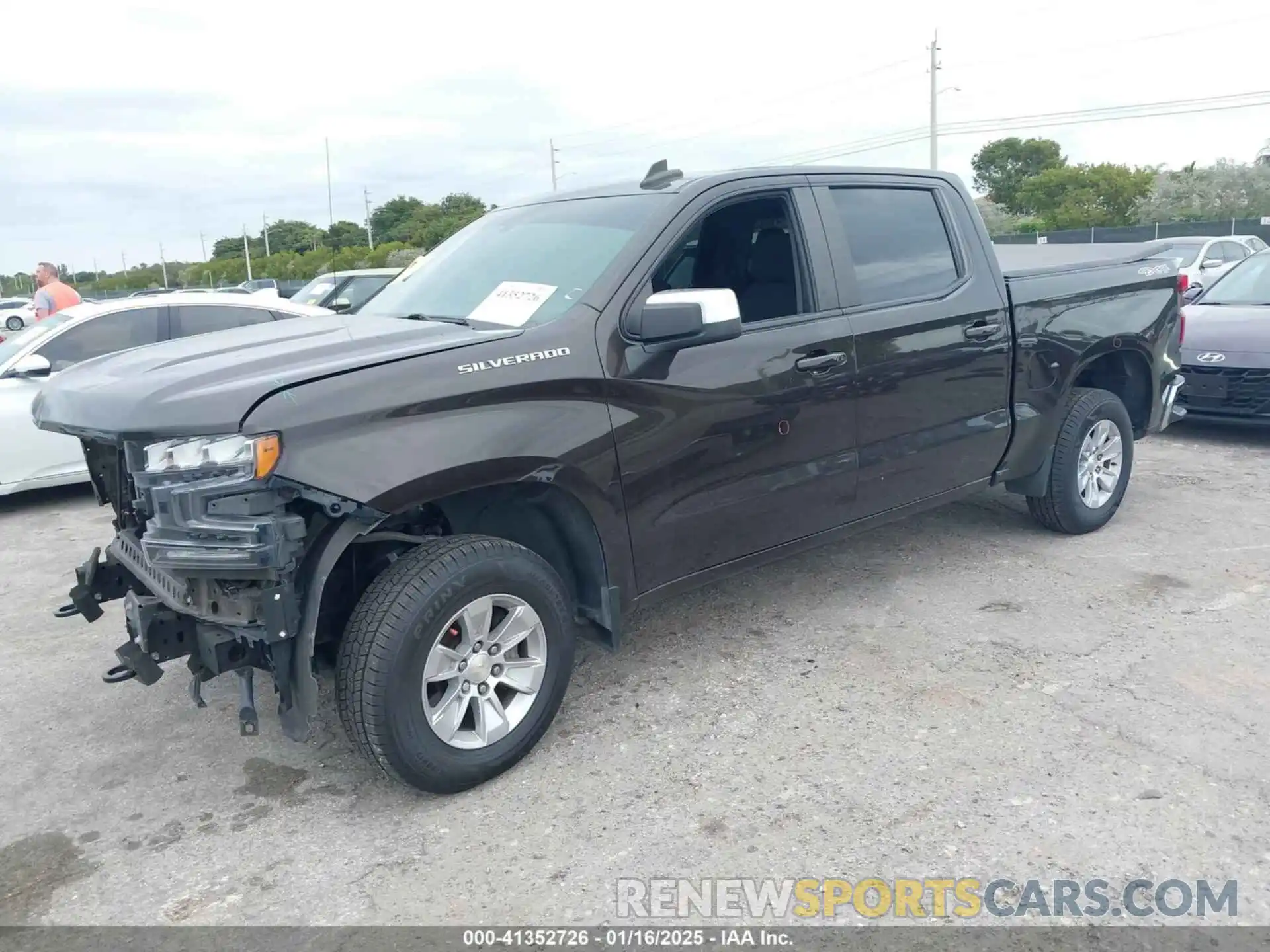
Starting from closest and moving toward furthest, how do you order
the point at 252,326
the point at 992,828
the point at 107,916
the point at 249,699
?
the point at 107,916, the point at 992,828, the point at 249,699, the point at 252,326

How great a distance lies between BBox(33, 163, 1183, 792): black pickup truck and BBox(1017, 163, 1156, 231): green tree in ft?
166

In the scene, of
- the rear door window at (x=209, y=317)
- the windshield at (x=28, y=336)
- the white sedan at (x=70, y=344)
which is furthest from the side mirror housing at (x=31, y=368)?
the rear door window at (x=209, y=317)

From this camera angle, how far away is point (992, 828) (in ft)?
9.76

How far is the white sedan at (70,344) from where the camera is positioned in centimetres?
707

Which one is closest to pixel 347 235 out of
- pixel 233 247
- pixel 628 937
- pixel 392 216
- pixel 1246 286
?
pixel 392 216

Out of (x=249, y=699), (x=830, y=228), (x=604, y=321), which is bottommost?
(x=249, y=699)

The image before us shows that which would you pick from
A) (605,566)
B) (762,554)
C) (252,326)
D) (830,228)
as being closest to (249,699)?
(605,566)

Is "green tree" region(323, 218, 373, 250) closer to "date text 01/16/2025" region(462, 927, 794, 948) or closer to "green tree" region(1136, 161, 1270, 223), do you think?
"green tree" region(1136, 161, 1270, 223)

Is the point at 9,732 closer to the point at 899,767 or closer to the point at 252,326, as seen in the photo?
the point at 252,326

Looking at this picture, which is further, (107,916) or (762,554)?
(762,554)

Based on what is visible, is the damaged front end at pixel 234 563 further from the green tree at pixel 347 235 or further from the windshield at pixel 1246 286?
the green tree at pixel 347 235

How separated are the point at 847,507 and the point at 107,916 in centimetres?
297

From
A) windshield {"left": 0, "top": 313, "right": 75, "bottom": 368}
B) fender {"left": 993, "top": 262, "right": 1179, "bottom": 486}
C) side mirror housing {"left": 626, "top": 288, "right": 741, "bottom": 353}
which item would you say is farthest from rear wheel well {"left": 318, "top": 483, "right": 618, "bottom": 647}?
windshield {"left": 0, "top": 313, "right": 75, "bottom": 368}

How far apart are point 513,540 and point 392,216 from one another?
6516 cm
